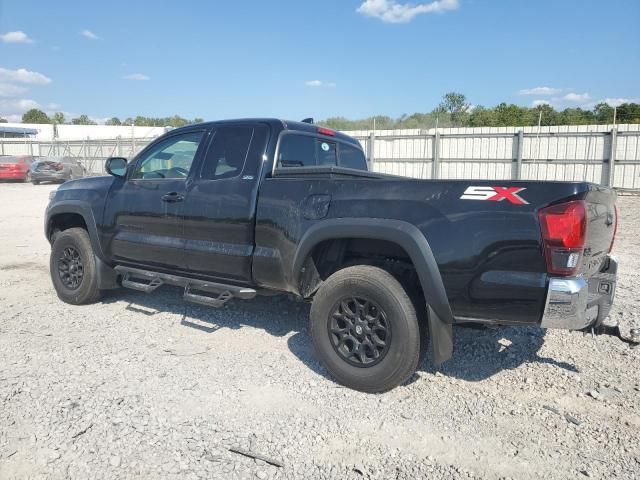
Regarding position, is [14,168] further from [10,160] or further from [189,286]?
[189,286]

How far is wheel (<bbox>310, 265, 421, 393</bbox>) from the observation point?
11.1ft

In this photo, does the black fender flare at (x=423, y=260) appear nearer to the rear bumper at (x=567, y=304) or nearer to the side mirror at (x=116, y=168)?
the rear bumper at (x=567, y=304)

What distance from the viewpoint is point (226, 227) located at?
4.28m

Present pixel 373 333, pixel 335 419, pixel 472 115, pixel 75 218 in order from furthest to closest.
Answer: pixel 472 115 → pixel 75 218 → pixel 373 333 → pixel 335 419

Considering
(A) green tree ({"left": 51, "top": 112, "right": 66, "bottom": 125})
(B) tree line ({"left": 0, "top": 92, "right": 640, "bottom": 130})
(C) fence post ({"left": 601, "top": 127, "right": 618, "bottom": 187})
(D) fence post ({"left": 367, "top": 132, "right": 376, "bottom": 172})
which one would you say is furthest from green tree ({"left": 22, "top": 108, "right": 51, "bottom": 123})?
(C) fence post ({"left": 601, "top": 127, "right": 618, "bottom": 187})

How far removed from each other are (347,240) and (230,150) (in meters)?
1.43

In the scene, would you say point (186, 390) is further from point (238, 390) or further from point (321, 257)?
point (321, 257)

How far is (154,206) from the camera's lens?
4855 mm

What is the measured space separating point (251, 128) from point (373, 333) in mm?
2067

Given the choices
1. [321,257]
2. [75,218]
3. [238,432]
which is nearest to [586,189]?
[321,257]

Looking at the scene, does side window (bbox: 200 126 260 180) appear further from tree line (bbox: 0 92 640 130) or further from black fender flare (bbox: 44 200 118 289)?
tree line (bbox: 0 92 640 130)

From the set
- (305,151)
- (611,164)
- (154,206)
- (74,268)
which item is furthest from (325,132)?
(611,164)

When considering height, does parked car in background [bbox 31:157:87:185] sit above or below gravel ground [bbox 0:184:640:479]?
above

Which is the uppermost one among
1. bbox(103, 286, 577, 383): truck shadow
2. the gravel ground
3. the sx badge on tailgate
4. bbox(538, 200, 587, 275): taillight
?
the sx badge on tailgate
